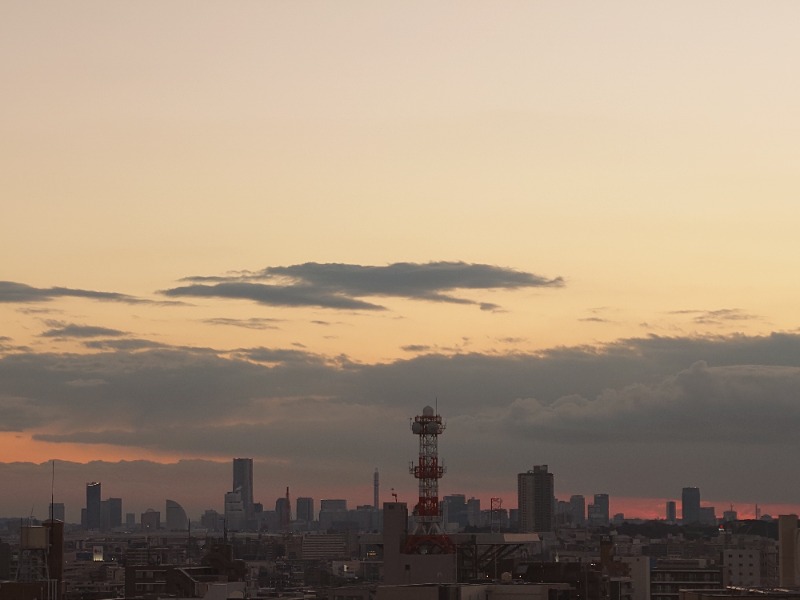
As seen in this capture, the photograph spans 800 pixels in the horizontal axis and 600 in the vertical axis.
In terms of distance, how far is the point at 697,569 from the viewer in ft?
544

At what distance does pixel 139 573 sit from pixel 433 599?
7993 cm

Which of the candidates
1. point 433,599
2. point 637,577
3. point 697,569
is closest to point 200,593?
point 433,599

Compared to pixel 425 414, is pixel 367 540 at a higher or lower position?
lower

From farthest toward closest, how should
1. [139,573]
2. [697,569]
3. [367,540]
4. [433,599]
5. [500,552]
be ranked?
[697,569], [139,573], [367,540], [500,552], [433,599]

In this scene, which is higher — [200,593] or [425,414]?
[425,414]

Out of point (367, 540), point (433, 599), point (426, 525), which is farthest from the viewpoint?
point (367, 540)

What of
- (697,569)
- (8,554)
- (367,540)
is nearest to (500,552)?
(367,540)

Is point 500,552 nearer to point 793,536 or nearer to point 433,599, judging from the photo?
point 793,536

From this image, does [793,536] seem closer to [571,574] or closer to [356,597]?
[571,574]

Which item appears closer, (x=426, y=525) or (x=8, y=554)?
(x=426, y=525)

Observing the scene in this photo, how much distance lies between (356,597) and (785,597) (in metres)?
52.6

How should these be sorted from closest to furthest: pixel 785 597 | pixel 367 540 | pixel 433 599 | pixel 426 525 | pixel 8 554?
1. pixel 785 597
2. pixel 433 599
3. pixel 426 525
4. pixel 367 540
5. pixel 8 554

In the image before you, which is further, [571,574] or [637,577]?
[637,577]

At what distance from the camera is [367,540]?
130 meters
